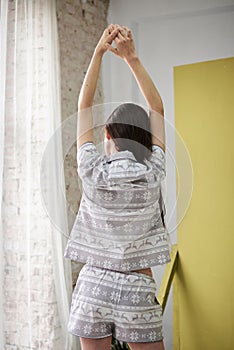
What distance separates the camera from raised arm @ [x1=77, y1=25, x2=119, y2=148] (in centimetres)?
178

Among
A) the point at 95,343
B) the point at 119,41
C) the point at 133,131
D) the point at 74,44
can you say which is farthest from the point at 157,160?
the point at 74,44

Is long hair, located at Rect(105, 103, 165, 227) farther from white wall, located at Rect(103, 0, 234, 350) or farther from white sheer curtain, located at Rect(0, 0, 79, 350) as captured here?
white wall, located at Rect(103, 0, 234, 350)

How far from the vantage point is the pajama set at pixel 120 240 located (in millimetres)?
1718

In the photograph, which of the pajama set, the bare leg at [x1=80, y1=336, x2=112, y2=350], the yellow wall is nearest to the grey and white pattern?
the pajama set

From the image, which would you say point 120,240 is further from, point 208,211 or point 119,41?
point 208,211

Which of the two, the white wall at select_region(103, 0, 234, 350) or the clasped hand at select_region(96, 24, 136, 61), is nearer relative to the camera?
the clasped hand at select_region(96, 24, 136, 61)

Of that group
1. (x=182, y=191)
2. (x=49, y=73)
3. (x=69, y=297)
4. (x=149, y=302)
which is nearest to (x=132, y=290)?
(x=149, y=302)

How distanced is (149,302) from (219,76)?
1290mm

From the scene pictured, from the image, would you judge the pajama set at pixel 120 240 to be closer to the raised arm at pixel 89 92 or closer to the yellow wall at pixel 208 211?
the raised arm at pixel 89 92

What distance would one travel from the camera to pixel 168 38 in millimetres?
3066

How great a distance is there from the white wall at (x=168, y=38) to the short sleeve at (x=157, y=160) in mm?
1060

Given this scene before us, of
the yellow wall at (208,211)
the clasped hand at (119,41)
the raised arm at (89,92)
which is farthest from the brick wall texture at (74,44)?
the clasped hand at (119,41)

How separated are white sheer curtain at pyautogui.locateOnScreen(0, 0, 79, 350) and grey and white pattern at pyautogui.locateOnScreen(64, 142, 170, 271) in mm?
944

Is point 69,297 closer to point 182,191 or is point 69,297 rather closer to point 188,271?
point 188,271
